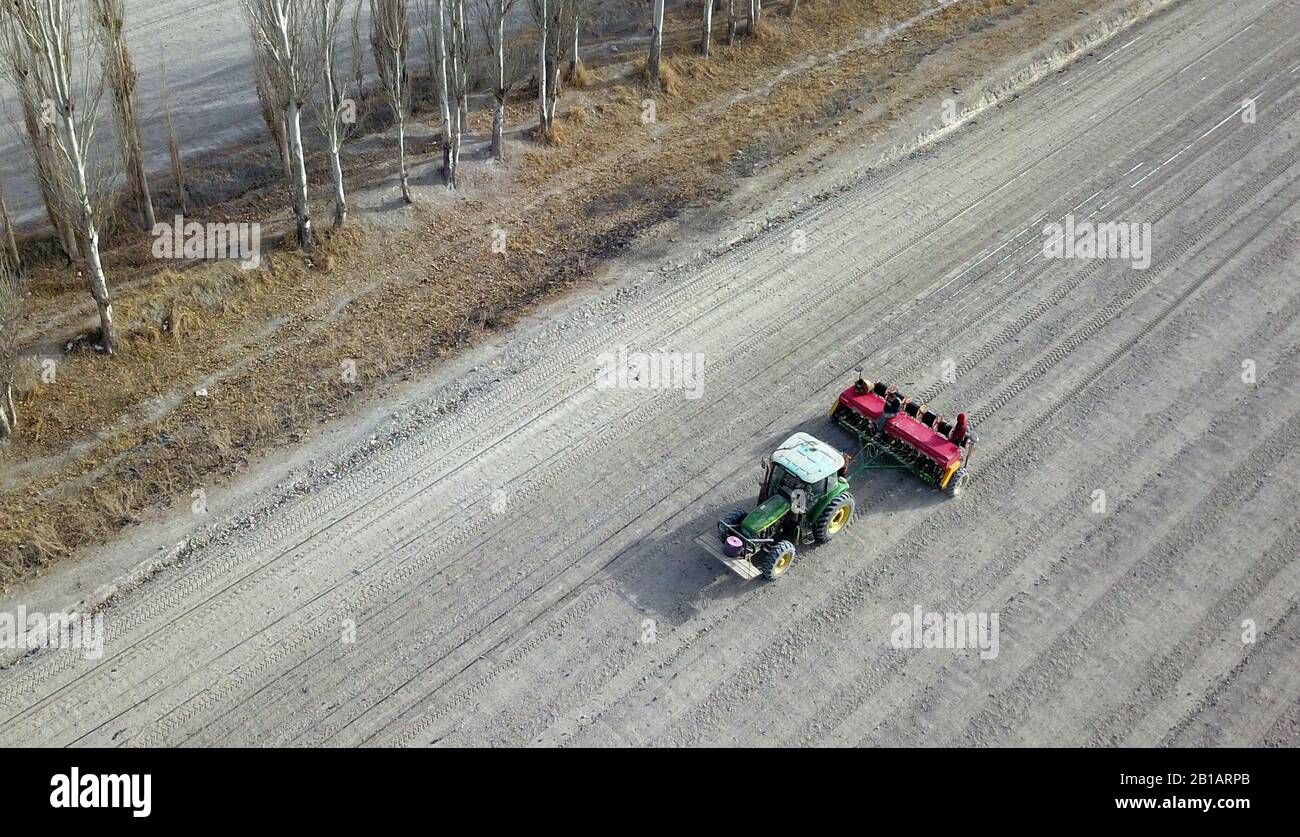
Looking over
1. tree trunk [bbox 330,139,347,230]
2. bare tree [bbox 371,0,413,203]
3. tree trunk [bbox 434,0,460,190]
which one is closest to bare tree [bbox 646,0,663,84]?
tree trunk [bbox 434,0,460,190]

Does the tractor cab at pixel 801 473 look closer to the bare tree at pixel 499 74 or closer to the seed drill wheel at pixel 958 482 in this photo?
the seed drill wheel at pixel 958 482

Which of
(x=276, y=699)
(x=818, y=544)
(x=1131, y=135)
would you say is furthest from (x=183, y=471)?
(x=1131, y=135)

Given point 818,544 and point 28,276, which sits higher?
point 28,276

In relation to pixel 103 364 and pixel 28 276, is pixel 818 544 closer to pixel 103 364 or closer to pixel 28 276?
pixel 103 364

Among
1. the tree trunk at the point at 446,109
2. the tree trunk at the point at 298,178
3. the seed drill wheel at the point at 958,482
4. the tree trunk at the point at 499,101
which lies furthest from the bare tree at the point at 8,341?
the seed drill wheel at the point at 958,482

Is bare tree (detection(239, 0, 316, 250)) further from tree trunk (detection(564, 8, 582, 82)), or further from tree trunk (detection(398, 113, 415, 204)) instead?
tree trunk (detection(564, 8, 582, 82))

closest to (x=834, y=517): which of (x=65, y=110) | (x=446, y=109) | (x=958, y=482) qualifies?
(x=958, y=482)
